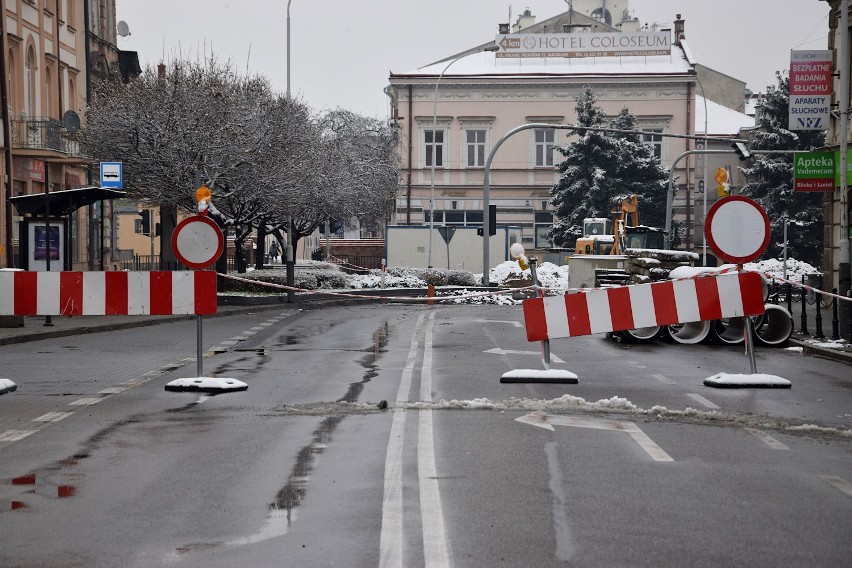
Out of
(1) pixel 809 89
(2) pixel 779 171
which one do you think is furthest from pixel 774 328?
(2) pixel 779 171

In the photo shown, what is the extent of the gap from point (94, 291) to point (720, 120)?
71529 mm

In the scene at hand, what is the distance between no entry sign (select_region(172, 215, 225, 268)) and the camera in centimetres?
1341

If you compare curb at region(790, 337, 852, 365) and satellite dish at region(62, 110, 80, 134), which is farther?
satellite dish at region(62, 110, 80, 134)

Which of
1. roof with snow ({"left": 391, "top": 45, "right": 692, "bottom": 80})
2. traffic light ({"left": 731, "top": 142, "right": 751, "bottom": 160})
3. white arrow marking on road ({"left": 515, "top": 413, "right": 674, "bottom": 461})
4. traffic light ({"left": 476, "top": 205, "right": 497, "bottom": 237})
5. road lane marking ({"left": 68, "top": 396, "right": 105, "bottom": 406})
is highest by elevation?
roof with snow ({"left": 391, "top": 45, "right": 692, "bottom": 80})

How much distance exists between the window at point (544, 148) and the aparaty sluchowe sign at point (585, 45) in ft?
16.3

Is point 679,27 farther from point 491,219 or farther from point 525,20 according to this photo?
point 491,219

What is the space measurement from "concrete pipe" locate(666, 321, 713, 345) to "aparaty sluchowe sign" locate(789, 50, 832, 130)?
929 cm

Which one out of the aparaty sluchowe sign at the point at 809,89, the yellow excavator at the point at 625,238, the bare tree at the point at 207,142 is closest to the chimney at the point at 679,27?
the yellow excavator at the point at 625,238

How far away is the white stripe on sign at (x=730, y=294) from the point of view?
45.2ft

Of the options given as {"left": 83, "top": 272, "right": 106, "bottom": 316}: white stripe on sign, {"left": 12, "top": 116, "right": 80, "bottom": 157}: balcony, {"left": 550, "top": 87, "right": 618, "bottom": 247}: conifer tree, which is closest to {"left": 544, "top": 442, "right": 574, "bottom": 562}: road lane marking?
{"left": 83, "top": 272, "right": 106, "bottom": 316}: white stripe on sign

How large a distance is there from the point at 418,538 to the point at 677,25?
3088 inches

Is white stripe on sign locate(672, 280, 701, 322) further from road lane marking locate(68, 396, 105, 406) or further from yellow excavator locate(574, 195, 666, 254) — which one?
yellow excavator locate(574, 195, 666, 254)

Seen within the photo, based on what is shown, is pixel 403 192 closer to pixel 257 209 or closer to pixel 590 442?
pixel 257 209

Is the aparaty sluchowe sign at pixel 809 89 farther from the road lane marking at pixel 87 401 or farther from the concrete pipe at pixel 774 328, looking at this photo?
the road lane marking at pixel 87 401
